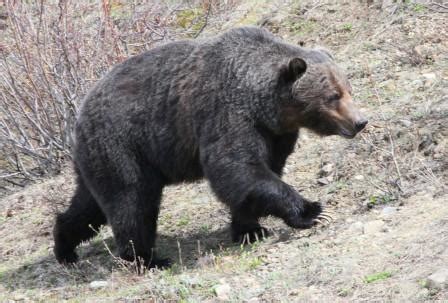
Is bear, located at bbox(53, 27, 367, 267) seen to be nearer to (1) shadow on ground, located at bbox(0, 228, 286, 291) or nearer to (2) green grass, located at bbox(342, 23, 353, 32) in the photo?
(1) shadow on ground, located at bbox(0, 228, 286, 291)

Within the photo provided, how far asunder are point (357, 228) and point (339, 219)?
50 cm

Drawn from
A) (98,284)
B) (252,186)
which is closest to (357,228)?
(252,186)

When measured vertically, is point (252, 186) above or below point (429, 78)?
above

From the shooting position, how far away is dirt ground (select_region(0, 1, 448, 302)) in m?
5.76

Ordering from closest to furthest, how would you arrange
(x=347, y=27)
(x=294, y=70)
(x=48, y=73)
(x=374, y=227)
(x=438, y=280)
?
(x=438, y=280) < (x=374, y=227) < (x=294, y=70) < (x=48, y=73) < (x=347, y=27)

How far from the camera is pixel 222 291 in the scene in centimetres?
600

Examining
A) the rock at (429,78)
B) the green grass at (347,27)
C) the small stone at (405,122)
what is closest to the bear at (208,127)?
the small stone at (405,122)

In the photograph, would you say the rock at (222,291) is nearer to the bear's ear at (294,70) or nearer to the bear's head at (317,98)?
the bear's head at (317,98)

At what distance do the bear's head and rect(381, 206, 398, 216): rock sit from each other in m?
0.67

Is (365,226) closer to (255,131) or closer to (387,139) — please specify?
(255,131)

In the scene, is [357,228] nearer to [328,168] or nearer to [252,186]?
[252,186]

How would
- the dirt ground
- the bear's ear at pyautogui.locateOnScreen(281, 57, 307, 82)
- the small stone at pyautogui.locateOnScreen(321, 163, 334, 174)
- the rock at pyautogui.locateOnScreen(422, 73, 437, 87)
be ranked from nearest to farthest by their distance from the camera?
the dirt ground < the bear's ear at pyautogui.locateOnScreen(281, 57, 307, 82) < the small stone at pyautogui.locateOnScreen(321, 163, 334, 174) < the rock at pyautogui.locateOnScreen(422, 73, 437, 87)

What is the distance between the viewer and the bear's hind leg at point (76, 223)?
26.3 ft

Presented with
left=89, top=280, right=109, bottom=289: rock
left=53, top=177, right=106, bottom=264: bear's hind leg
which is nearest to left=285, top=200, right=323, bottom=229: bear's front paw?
left=89, top=280, right=109, bottom=289: rock
